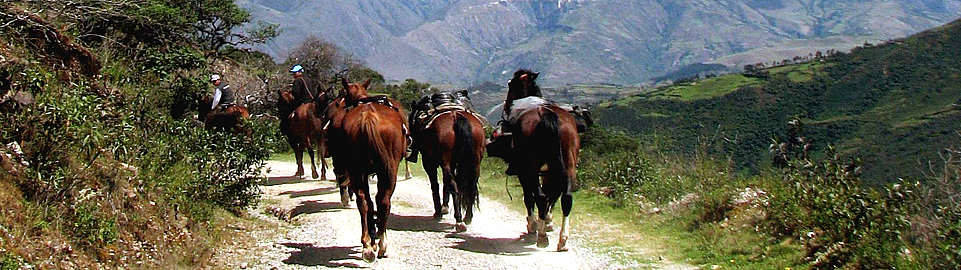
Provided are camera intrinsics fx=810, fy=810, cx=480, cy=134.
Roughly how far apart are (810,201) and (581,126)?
3.18m

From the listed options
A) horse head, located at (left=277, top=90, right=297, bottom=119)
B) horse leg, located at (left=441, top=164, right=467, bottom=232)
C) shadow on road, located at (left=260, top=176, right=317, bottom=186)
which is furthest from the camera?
horse head, located at (left=277, top=90, right=297, bottom=119)

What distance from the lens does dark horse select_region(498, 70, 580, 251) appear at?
389 inches

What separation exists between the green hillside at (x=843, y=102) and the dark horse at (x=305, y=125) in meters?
48.7

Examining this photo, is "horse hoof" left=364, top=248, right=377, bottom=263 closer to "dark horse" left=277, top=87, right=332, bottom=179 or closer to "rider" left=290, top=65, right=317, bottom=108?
"dark horse" left=277, top=87, right=332, bottom=179

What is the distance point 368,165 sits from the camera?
30.0ft

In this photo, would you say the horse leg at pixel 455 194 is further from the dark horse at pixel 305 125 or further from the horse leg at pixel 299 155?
the horse leg at pixel 299 155

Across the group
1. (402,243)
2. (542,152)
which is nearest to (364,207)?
(402,243)

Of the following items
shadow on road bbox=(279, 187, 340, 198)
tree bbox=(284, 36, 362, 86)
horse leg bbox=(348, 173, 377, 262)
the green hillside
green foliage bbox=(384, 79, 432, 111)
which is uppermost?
horse leg bbox=(348, 173, 377, 262)

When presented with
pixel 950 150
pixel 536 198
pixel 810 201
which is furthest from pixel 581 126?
pixel 950 150

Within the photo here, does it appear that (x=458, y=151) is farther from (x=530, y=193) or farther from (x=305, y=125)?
(x=305, y=125)

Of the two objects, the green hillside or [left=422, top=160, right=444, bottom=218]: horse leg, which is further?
the green hillside

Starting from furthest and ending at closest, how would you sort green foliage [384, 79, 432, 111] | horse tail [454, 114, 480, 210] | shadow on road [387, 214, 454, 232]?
green foliage [384, 79, 432, 111] → shadow on road [387, 214, 454, 232] → horse tail [454, 114, 480, 210]

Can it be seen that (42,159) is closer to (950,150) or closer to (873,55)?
(950,150)

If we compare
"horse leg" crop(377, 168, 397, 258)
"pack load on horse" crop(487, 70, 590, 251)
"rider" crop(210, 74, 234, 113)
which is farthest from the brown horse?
"rider" crop(210, 74, 234, 113)
